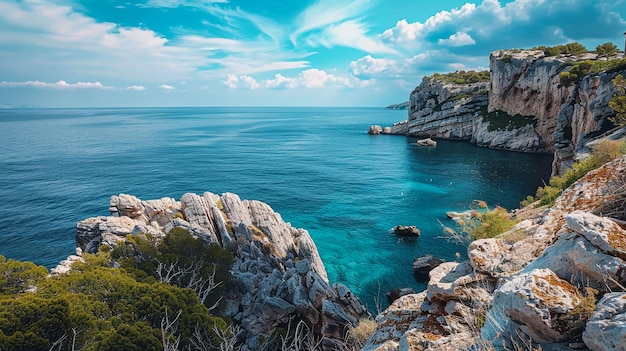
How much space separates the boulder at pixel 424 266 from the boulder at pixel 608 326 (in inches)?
1176

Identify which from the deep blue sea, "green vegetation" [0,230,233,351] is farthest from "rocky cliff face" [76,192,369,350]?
the deep blue sea

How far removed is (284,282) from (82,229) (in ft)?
80.3

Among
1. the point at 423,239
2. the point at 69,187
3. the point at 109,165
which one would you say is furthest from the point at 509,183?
the point at 109,165

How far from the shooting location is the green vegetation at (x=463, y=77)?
139 m

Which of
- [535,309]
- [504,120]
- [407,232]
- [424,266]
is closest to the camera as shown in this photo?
[535,309]

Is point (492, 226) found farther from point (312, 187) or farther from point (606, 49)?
point (606, 49)

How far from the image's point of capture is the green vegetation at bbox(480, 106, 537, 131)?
9366 cm

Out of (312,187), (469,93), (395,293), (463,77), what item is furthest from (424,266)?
(463,77)

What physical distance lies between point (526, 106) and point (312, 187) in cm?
7448

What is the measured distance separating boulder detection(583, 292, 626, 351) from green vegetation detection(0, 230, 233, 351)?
11434 millimetres

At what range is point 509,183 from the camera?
62125 mm

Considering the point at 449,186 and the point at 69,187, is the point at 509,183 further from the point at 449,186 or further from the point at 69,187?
the point at 69,187

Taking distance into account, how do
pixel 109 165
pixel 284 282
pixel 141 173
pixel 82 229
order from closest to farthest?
pixel 284 282, pixel 82 229, pixel 141 173, pixel 109 165

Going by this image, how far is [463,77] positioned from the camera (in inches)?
5773
